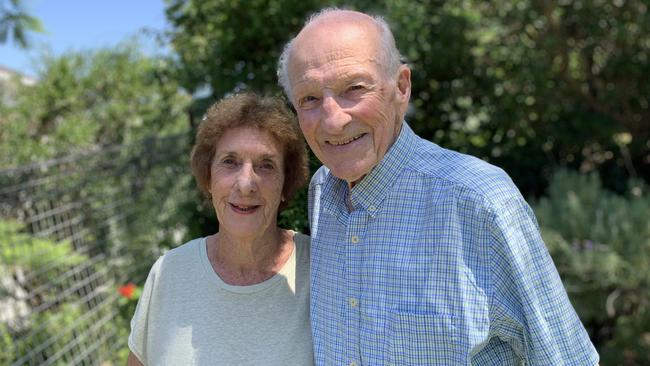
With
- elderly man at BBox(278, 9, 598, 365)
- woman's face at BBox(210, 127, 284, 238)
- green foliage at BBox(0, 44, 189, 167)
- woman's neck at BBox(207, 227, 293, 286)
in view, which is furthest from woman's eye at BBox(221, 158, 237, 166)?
green foliage at BBox(0, 44, 189, 167)

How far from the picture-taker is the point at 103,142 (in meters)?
7.84

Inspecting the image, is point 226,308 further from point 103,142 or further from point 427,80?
point 103,142

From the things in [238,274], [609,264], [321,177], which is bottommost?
[609,264]

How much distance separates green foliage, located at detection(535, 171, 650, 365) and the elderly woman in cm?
225

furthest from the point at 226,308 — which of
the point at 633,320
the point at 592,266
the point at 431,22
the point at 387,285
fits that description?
the point at 431,22

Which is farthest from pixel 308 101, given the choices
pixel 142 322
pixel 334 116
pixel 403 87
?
pixel 142 322

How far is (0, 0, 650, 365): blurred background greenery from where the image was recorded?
12.9ft

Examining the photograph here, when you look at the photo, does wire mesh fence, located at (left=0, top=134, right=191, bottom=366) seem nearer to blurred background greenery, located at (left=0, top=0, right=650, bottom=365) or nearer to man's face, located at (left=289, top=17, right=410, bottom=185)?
blurred background greenery, located at (left=0, top=0, right=650, bottom=365)

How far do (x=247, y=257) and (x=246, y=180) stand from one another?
0.25 meters

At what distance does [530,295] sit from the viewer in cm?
148

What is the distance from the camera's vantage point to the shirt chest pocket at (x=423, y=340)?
1.53 metres

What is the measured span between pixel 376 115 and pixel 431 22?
3.91 metres

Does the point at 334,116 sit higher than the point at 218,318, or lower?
higher

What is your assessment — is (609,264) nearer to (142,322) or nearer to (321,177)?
(321,177)
